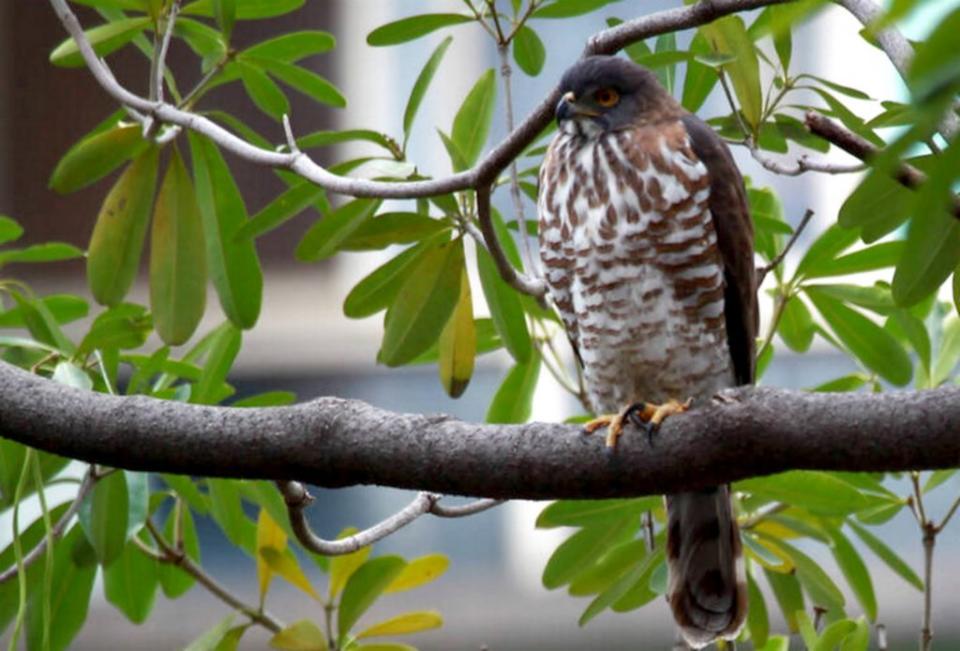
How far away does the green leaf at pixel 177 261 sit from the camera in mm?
2121

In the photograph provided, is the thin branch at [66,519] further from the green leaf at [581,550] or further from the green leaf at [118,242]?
the green leaf at [581,550]

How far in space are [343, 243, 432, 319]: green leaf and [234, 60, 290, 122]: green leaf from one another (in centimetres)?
26

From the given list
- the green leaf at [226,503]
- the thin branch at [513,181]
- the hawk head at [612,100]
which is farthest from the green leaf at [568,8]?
the green leaf at [226,503]

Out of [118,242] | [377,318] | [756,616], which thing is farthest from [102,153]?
[377,318]

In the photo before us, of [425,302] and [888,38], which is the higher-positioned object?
[888,38]

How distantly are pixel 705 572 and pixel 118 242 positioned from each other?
0.94 m

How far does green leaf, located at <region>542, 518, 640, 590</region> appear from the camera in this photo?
2.12 metres

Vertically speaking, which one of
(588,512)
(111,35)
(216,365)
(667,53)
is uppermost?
(111,35)

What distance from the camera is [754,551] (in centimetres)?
217

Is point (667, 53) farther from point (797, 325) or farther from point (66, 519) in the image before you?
point (66, 519)

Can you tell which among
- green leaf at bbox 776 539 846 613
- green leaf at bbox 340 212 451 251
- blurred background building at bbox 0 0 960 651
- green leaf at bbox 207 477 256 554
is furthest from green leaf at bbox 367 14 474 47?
blurred background building at bbox 0 0 960 651

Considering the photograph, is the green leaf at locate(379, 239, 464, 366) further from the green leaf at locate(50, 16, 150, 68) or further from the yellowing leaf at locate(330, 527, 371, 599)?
the green leaf at locate(50, 16, 150, 68)

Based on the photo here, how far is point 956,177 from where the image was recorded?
662 millimetres

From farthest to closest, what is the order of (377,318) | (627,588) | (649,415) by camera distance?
1. (377,318)
2. (627,588)
3. (649,415)
